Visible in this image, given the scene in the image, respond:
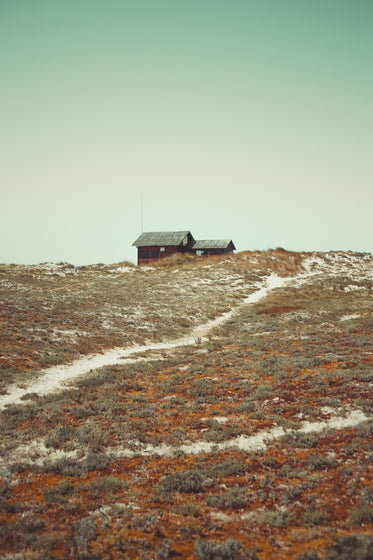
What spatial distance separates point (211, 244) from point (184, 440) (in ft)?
208

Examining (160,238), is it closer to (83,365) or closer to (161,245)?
(161,245)

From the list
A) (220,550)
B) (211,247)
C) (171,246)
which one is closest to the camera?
(220,550)

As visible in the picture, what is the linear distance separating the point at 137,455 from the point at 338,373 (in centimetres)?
861

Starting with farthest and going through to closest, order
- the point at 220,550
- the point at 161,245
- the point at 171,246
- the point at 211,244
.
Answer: the point at 211,244 < the point at 161,245 < the point at 171,246 < the point at 220,550

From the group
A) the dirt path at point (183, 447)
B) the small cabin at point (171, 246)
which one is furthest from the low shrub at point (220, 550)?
the small cabin at point (171, 246)

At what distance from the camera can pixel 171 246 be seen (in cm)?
6950

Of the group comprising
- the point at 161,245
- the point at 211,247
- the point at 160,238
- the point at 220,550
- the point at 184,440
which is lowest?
the point at 184,440

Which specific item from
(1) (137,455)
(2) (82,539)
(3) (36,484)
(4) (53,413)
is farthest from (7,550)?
(4) (53,413)

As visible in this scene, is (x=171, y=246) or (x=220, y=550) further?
(x=171, y=246)

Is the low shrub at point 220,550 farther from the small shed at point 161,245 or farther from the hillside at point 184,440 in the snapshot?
the small shed at point 161,245

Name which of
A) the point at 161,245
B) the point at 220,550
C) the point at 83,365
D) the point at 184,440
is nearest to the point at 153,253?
the point at 161,245

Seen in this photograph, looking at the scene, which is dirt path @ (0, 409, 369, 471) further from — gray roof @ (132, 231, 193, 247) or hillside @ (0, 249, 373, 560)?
gray roof @ (132, 231, 193, 247)

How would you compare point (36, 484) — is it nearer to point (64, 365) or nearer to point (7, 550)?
point (7, 550)

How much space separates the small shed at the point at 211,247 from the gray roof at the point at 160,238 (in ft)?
13.1
